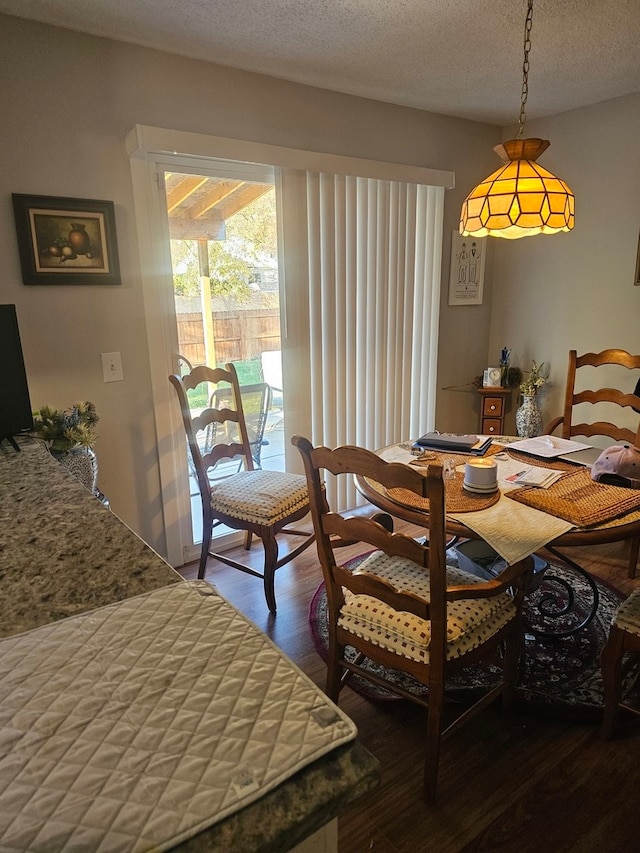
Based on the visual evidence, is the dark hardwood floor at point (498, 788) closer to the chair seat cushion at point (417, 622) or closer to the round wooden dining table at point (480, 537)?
the chair seat cushion at point (417, 622)

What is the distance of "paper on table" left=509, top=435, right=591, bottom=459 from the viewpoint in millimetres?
2160

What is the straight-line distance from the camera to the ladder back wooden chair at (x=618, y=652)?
1582 millimetres

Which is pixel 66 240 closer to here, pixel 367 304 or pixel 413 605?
pixel 367 304

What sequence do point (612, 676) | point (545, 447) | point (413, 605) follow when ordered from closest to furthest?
point (413, 605), point (612, 676), point (545, 447)

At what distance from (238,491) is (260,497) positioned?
0.44 feet

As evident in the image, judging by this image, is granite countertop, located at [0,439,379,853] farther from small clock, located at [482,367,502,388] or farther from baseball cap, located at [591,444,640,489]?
small clock, located at [482,367,502,388]

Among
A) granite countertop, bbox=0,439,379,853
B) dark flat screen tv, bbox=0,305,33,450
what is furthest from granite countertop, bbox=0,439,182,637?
dark flat screen tv, bbox=0,305,33,450

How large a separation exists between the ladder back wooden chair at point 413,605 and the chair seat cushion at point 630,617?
267 millimetres

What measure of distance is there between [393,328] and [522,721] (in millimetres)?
2276

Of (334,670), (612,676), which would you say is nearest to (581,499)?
(612,676)

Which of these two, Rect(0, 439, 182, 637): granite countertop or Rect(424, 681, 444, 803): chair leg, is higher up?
Rect(0, 439, 182, 637): granite countertop

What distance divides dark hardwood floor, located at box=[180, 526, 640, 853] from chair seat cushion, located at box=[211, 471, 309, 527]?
0.72 metres

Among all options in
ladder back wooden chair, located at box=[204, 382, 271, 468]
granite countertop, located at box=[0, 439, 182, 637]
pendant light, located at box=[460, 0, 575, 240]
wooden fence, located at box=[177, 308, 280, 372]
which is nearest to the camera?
granite countertop, located at box=[0, 439, 182, 637]

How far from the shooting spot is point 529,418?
3.48 metres
